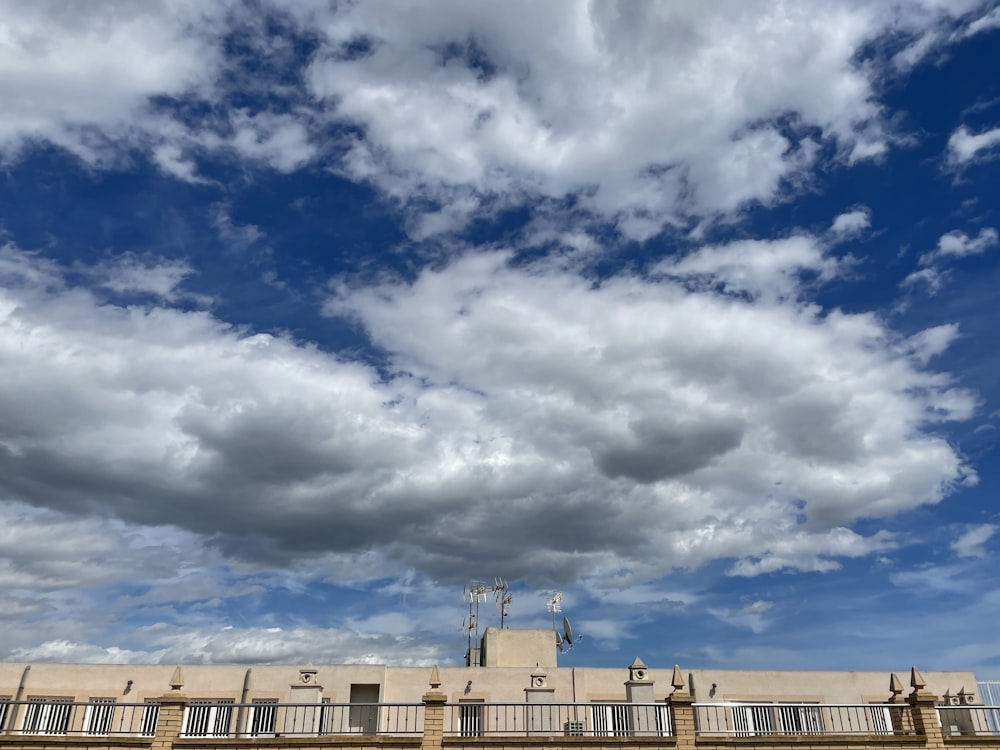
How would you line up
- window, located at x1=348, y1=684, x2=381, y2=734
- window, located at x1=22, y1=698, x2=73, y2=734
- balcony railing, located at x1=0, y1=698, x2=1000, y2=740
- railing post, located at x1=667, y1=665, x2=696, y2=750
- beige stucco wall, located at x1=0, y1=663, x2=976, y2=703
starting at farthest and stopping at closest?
window, located at x1=348, y1=684, x2=381, y2=734 → beige stucco wall, located at x1=0, y1=663, x2=976, y2=703 → window, located at x1=22, y1=698, x2=73, y2=734 → balcony railing, located at x1=0, y1=698, x2=1000, y2=740 → railing post, located at x1=667, y1=665, x2=696, y2=750

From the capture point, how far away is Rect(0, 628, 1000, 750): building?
2262cm

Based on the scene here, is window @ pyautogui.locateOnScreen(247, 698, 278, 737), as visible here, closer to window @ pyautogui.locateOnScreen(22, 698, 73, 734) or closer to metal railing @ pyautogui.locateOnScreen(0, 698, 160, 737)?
metal railing @ pyautogui.locateOnScreen(0, 698, 160, 737)

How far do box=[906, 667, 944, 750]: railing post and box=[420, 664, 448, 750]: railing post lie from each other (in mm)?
15106

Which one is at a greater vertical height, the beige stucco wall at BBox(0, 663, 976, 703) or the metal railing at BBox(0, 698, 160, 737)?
the beige stucco wall at BBox(0, 663, 976, 703)

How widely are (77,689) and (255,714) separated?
8977mm

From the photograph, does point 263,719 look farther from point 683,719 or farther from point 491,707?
point 683,719

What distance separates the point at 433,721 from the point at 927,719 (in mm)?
15843

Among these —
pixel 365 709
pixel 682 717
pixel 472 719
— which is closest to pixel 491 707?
pixel 472 719

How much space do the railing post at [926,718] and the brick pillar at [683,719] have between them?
289 inches

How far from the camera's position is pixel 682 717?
76.4ft

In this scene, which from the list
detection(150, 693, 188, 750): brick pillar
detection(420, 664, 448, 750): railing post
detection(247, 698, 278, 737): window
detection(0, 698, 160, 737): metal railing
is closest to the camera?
detection(150, 693, 188, 750): brick pillar

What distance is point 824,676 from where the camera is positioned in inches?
1641

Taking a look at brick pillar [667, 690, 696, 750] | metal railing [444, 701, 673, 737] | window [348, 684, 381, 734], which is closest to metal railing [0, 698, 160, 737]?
Answer: window [348, 684, 381, 734]

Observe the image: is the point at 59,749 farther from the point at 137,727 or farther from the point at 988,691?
the point at 988,691
